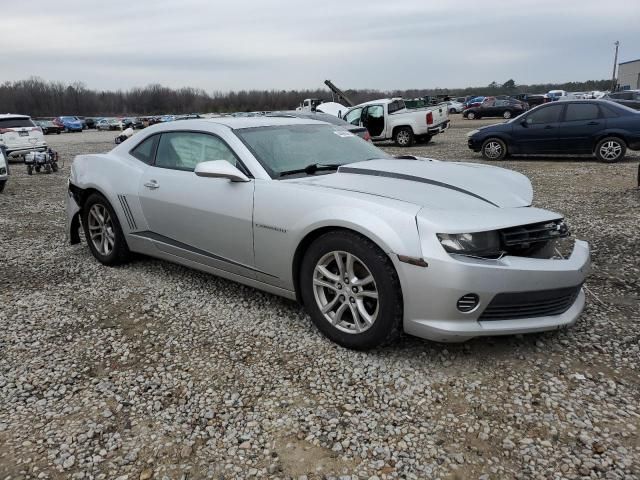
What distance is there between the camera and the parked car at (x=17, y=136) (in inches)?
609

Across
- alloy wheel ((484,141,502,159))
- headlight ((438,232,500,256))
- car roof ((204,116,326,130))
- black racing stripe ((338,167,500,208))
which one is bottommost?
headlight ((438,232,500,256))

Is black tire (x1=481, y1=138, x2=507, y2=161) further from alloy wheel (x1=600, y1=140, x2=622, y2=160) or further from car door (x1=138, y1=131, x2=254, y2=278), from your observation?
car door (x1=138, y1=131, x2=254, y2=278)

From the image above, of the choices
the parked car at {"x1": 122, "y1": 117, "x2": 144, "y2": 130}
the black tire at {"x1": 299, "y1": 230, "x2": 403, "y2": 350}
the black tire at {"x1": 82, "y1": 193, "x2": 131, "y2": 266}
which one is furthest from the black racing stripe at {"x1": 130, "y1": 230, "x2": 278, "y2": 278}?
the parked car at {"x1": 122, "y1": 117, "x2": 144, "y2": 130}

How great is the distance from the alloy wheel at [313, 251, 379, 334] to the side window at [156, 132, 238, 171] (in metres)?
1.12

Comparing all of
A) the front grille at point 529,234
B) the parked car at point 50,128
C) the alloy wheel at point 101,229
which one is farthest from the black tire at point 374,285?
the parked car at point 50,128

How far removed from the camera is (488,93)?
90.1 metres

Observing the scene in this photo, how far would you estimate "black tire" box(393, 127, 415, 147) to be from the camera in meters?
16.9

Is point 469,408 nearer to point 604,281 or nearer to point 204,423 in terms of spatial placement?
point 204,423

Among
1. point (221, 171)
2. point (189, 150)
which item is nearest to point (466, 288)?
point (221, 171)

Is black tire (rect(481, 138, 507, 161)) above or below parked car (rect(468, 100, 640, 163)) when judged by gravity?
below

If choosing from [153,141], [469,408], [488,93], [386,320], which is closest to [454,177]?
[386,320]

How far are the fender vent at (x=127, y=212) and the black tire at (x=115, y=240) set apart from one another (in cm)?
20

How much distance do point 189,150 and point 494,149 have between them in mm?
9955

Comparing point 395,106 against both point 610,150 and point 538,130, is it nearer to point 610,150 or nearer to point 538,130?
point 538,130
